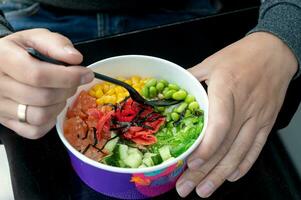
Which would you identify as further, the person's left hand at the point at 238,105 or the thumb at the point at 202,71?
the thumb at the point at 202,71

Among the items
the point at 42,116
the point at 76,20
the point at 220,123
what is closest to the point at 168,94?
the point at 220,123

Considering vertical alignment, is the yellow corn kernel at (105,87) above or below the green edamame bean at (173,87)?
below

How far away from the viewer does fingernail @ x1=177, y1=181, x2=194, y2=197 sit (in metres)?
0.72

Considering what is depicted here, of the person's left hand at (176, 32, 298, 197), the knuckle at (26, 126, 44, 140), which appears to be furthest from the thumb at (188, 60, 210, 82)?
the knuckle at (26, 126, 44, 140)

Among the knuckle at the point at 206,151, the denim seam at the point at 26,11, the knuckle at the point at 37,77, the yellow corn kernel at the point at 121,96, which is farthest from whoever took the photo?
the denim seam at the point at 26,11

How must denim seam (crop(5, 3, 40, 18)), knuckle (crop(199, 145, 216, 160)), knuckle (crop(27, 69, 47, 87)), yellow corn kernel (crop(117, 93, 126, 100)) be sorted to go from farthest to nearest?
denim seam (crop(5, 3, 40, 18)) < yellow corn kernel (crop(117, 93, 126, 100)) < knuckle (crop(199, 145, 216, 160)) < knuckle (crop(27, 69, 47, 87))

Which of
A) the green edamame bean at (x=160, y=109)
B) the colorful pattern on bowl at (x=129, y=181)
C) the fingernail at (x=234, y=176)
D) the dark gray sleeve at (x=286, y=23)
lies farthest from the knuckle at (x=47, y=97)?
the dark gray sleeve at (x=286, y=23)

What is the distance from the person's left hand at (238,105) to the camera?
2.36 ft

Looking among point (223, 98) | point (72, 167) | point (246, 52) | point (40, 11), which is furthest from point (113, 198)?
point (40, 11)

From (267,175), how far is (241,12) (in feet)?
1.23

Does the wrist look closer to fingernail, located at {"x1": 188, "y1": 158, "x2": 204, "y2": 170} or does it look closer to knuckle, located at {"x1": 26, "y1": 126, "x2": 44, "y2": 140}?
fingernail, located at {"x1": 188, "y1": 158, "x2": 204, "y2": 170}

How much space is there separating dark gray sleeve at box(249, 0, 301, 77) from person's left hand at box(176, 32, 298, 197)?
0.01 m

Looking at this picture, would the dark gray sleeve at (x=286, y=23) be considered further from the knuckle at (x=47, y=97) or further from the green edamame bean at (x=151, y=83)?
the knuckle at (x=47, y=97)

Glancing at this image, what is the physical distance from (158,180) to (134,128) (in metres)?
0.10
